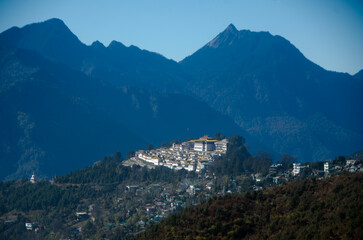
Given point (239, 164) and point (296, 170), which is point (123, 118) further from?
point (296, 170)

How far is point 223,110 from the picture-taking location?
193500 millimetres

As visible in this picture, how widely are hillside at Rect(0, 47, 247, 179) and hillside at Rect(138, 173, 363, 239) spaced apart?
300 ft

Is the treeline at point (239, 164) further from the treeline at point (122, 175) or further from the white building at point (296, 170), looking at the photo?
the treeline at point (122, 175)

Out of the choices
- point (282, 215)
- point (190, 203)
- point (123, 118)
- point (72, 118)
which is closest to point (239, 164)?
point (190, 203)

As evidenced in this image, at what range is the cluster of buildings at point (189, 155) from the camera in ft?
207

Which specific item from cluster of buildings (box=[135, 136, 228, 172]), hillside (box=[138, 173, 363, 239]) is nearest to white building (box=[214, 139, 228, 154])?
cluster of buildings (box=[135, 136, 228, 172])

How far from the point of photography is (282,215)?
26.3m

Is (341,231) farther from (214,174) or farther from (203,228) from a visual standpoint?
(214,174)

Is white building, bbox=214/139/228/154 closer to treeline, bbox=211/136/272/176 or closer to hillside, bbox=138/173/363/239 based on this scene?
treeline, bbox=211/136/272/176

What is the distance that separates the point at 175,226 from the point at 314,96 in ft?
594

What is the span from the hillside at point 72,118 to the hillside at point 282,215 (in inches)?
3597

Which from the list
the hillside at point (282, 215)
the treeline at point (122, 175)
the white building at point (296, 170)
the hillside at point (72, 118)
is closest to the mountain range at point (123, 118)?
the hillside at point (72, 118)

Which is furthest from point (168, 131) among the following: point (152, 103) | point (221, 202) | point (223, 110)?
point (221, 202)

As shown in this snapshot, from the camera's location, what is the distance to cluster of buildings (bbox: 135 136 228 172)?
63.0m
